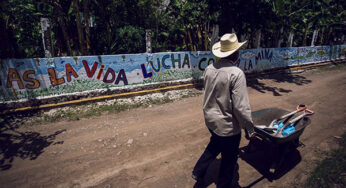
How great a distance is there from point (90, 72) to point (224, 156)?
219 inches

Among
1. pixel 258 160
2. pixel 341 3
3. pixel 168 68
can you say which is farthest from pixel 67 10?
pixel 341 3

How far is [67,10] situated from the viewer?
433 inches

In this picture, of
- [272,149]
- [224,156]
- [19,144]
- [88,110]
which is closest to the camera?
[224,156]

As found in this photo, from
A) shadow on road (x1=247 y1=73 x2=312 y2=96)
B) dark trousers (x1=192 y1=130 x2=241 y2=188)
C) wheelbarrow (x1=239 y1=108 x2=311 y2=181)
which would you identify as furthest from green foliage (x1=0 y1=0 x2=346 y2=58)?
dark trousers (x1=192 y1=130 x2=241 y2=188)

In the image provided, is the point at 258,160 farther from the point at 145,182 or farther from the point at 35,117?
the point at 35,117

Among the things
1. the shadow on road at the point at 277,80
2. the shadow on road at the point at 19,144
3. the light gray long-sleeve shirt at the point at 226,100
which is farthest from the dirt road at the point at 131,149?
the shadow on road at the point at 277,80

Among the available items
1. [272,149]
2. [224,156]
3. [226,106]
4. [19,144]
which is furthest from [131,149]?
[272,149]

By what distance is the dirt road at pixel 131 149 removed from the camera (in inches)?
129

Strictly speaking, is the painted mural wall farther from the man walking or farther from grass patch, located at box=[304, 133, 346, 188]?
grass patch, located at box=[304, 133, 346, 188]

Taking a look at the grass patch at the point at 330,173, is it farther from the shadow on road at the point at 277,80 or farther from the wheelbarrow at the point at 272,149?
the shadow on road at the point at 277,80

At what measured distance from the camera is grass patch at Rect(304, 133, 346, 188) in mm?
3100

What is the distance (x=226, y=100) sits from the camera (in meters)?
2.42

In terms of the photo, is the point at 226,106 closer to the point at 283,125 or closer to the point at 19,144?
the point at 283,125

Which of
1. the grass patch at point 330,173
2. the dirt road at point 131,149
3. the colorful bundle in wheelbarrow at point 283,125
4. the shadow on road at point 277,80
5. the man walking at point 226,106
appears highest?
the man walking at point 226,106
